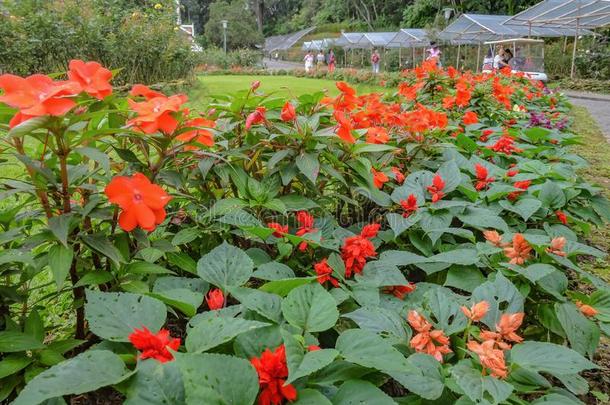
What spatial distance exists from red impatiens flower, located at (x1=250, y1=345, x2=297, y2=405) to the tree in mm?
47141

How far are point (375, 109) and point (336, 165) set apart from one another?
2.55 feet

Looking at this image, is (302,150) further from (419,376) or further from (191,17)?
(191,17)

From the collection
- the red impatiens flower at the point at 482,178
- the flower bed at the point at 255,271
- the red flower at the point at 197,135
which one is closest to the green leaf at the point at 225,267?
the flower bed at the point at 255,271

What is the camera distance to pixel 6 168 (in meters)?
3.82

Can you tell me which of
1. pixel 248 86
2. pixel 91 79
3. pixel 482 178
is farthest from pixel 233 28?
pixel 91 79

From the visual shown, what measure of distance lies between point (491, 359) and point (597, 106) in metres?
11.5

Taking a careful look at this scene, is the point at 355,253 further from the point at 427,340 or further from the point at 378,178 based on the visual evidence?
the point at 378,178

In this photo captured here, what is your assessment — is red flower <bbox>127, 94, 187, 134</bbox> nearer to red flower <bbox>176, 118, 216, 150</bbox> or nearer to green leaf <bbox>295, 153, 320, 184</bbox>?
red flower <bbox>176, 118, 216, 150</bbox>

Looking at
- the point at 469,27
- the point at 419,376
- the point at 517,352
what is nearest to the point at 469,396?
the point at 419,376

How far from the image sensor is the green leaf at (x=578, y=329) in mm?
1172

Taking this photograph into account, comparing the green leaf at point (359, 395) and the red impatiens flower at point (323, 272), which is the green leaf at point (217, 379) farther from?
the red impatiens flower at point (323, 272)

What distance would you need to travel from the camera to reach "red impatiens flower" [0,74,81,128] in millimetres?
815

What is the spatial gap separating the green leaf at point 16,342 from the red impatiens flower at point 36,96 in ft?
1.31

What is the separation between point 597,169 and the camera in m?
3.77
